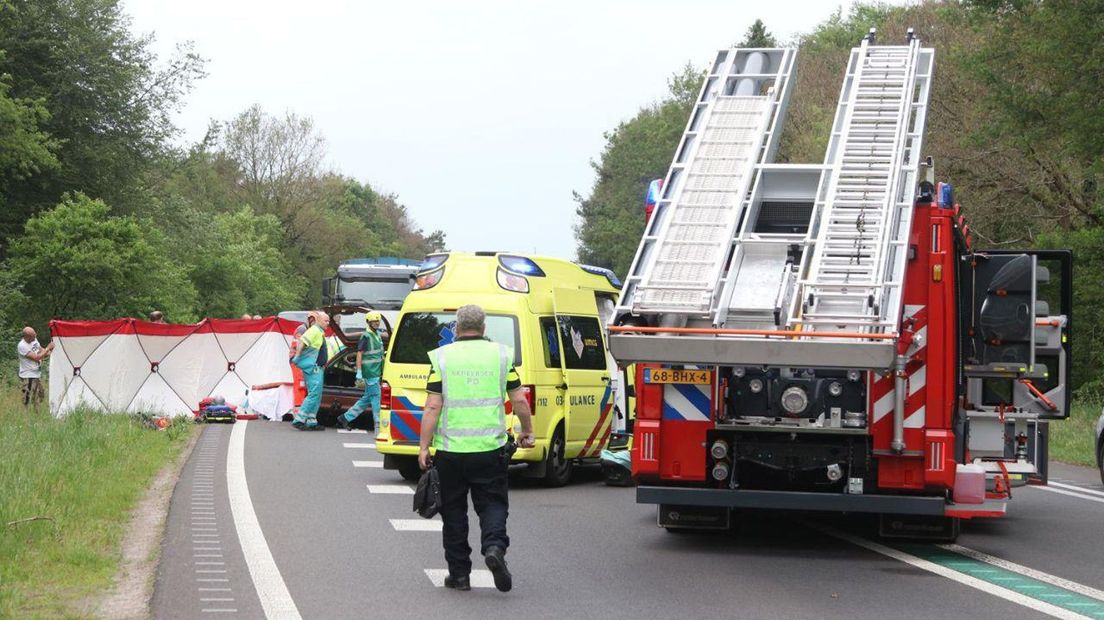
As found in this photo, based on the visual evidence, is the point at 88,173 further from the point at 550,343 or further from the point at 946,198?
the point at 946,198

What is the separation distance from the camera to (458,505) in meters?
9.42

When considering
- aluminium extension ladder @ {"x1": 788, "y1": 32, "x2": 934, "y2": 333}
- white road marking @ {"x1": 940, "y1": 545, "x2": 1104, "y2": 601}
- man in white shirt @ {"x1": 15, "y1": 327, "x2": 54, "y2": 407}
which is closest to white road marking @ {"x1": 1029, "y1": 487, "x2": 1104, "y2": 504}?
white road marking @ {"x1": 940, "y1": 545, "x2": 1104, "y2": 601}

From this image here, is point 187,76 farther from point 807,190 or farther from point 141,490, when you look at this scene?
point 807,190

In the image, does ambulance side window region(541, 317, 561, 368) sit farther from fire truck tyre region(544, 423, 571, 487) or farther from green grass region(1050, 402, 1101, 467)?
green grass region(1050, 402, 1101, 467)

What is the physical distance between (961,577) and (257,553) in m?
4.80

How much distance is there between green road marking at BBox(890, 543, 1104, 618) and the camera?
9.23m

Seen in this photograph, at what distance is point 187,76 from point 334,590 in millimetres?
39490

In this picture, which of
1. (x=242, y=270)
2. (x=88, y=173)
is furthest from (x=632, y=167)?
(x=88, y=173)

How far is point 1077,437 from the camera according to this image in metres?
23.4

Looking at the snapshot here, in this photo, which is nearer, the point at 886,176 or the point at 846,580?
the point at 846,580

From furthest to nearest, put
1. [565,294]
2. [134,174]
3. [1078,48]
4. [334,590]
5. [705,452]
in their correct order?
1. [134,174]
2. [1078,48]
3. [565,294]
4. [705,452]
5. [334,590]

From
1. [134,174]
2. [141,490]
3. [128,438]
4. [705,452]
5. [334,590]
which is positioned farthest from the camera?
[134,174]

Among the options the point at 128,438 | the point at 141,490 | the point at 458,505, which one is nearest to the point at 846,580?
the point at 458,505

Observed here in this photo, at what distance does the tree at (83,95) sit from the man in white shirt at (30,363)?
49.4 ft
